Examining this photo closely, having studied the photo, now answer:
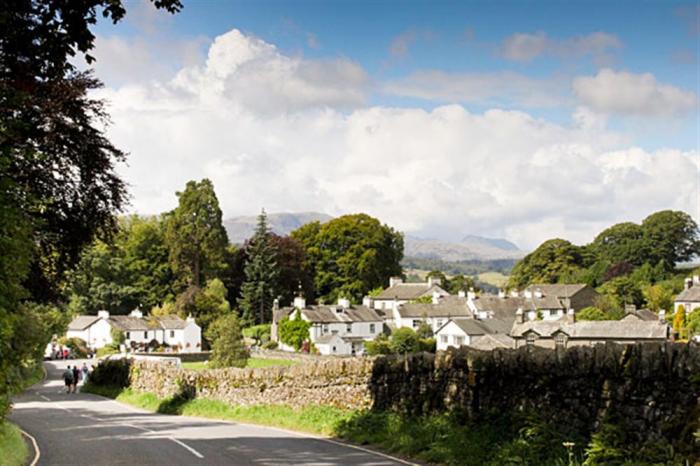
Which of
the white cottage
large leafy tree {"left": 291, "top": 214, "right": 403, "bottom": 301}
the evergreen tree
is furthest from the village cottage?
large leafy tree {"left": 291, "top": 214, "right": 403, "bottom": 301}

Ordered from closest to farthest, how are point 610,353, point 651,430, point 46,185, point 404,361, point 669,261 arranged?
point 651,430 → point 610,353 → point 46,185 → point 404,361 → point 669,261

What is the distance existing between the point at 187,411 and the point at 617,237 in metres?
132

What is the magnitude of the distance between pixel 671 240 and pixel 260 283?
7829 cm

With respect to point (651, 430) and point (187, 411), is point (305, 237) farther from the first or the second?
point (651, 430)

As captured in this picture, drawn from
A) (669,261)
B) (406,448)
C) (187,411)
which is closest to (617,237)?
(669,261)

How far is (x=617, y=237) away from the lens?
151250 millimetres

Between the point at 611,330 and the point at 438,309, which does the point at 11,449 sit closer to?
the point at 611,330

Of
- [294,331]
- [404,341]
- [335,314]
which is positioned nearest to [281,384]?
[404,341]

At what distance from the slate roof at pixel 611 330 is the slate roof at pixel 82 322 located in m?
49.3

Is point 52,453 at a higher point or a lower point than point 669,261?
lower

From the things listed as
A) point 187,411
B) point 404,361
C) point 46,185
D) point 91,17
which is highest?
point 91,17

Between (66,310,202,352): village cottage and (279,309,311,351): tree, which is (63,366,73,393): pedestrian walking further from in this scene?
(279,309,311,351): tree

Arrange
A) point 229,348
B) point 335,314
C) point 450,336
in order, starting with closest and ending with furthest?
point 229,348
point 450,336
point 335,314

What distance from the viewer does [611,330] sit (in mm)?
70500
